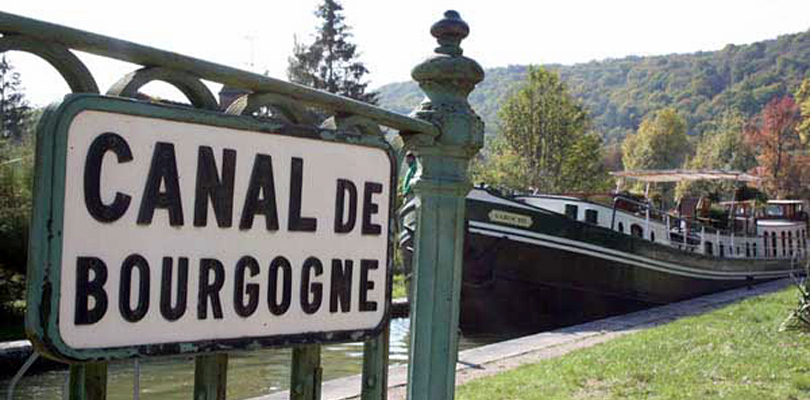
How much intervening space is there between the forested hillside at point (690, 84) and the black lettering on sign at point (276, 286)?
131103 millimetres

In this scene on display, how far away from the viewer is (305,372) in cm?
184

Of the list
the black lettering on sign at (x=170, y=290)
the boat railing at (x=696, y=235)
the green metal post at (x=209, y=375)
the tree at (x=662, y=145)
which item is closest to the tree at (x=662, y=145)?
the tree at (x=662, y=145)

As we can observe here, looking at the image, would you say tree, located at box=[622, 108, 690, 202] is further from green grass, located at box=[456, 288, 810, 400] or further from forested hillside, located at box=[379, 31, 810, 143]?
green grass, located at box=[456, 288, 810, 400]

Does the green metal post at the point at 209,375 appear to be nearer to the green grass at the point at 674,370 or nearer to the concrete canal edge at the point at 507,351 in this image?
the concrete canal edge at the point at 507,351

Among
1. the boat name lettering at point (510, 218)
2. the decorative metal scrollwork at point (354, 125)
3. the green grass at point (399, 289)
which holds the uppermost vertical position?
the decorative metal scrollwork at point (354, 125)

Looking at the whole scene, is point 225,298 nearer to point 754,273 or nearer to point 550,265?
point 550,265

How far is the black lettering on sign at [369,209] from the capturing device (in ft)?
5.87

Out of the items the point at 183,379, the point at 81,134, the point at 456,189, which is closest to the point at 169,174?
the point at 81,134

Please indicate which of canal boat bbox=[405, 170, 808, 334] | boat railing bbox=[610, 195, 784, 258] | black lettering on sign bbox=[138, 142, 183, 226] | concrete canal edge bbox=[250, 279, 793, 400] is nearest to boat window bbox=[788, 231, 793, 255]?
boat railing bbox=[610, 195, 784, 258]

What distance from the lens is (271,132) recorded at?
1610 mm

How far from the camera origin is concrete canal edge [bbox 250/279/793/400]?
7.89m

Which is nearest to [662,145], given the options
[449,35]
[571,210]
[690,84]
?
[571,210]

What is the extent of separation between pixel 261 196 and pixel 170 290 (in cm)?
24

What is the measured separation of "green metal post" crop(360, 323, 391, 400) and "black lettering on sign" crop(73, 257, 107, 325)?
28.3 inches
